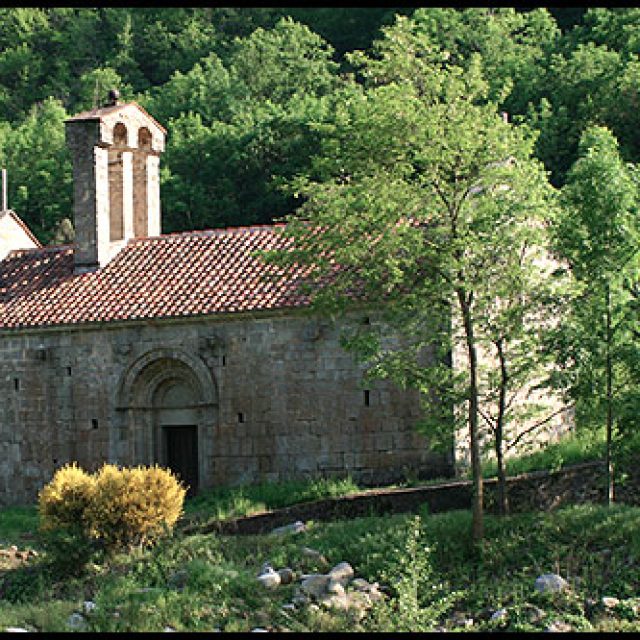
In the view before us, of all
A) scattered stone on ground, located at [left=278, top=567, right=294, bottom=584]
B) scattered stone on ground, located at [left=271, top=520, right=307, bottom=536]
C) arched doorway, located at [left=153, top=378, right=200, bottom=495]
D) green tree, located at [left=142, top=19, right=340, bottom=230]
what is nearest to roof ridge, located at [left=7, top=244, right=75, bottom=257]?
arched doorway, located at [left=153, top=378, right=200, bottom=495]

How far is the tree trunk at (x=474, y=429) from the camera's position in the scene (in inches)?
714

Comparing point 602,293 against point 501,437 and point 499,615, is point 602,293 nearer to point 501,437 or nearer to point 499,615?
point 501,437

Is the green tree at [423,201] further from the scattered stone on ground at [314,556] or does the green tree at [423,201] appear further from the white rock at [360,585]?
the scattered stone on ground at [314,556]

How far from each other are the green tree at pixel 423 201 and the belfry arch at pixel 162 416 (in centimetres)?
706

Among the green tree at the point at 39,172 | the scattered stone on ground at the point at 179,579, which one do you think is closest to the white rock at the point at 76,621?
the scattered stone on ground at the point at 179,579

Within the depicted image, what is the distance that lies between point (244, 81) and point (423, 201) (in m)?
43.6

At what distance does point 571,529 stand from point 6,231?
16568 mm

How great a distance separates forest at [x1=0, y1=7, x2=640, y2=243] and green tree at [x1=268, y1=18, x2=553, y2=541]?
13976 millimetres

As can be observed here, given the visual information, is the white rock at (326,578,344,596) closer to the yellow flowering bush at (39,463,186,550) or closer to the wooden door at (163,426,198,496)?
the yellow flowering bush at (39,463,186,550)

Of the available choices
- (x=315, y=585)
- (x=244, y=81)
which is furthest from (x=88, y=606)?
(x=244, y=81)

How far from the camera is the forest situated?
4262 centimetres

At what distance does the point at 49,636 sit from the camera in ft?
51.4

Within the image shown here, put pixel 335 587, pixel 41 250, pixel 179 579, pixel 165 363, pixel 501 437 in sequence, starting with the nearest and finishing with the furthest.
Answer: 1. pixel 335 587
2. pixel 179 579
3. pixel 501 437
4. pixel 165 363
5. pixel 41 250

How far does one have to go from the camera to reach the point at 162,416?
25672mm
